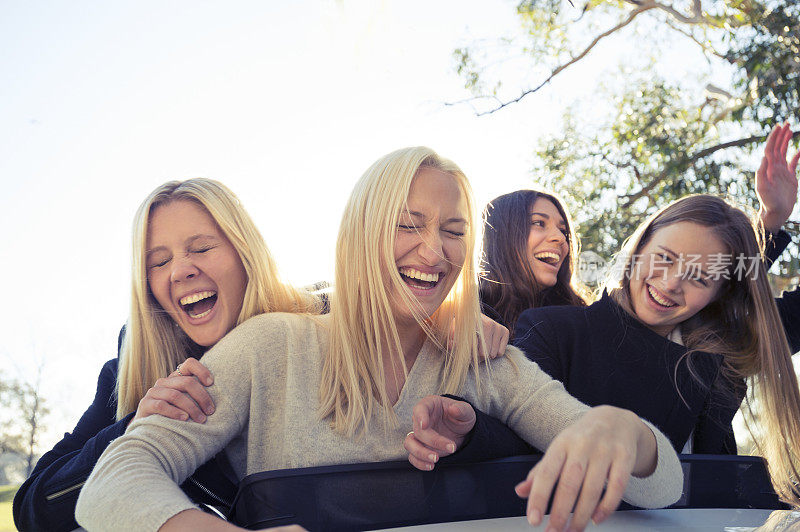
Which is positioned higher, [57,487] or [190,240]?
[190,240]

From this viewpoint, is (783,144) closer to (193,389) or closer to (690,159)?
(193,389)

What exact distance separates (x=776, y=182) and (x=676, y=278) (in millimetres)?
779

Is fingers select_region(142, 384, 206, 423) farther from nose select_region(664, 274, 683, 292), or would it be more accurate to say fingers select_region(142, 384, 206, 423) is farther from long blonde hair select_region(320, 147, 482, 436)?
nose select_region(664, 274, 683, 292)

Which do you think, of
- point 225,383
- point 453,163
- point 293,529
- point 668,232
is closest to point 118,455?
point 225,383

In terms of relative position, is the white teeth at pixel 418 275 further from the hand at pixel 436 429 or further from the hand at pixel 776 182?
the hand at pixel 776 182

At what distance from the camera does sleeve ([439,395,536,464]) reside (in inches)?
43.0

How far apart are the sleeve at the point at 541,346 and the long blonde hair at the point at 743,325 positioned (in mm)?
264

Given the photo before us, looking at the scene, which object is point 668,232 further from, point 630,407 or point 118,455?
point 118,455

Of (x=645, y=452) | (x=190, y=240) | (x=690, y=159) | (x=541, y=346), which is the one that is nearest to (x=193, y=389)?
(x=190, y=240)

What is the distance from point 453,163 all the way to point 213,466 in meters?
0.71

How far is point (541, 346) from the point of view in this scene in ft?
6.72

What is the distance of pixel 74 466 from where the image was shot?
1345mm

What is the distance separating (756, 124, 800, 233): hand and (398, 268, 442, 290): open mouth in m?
1.66

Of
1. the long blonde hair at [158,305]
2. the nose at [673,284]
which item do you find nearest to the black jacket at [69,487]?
the long blonde hair at [158,305]
